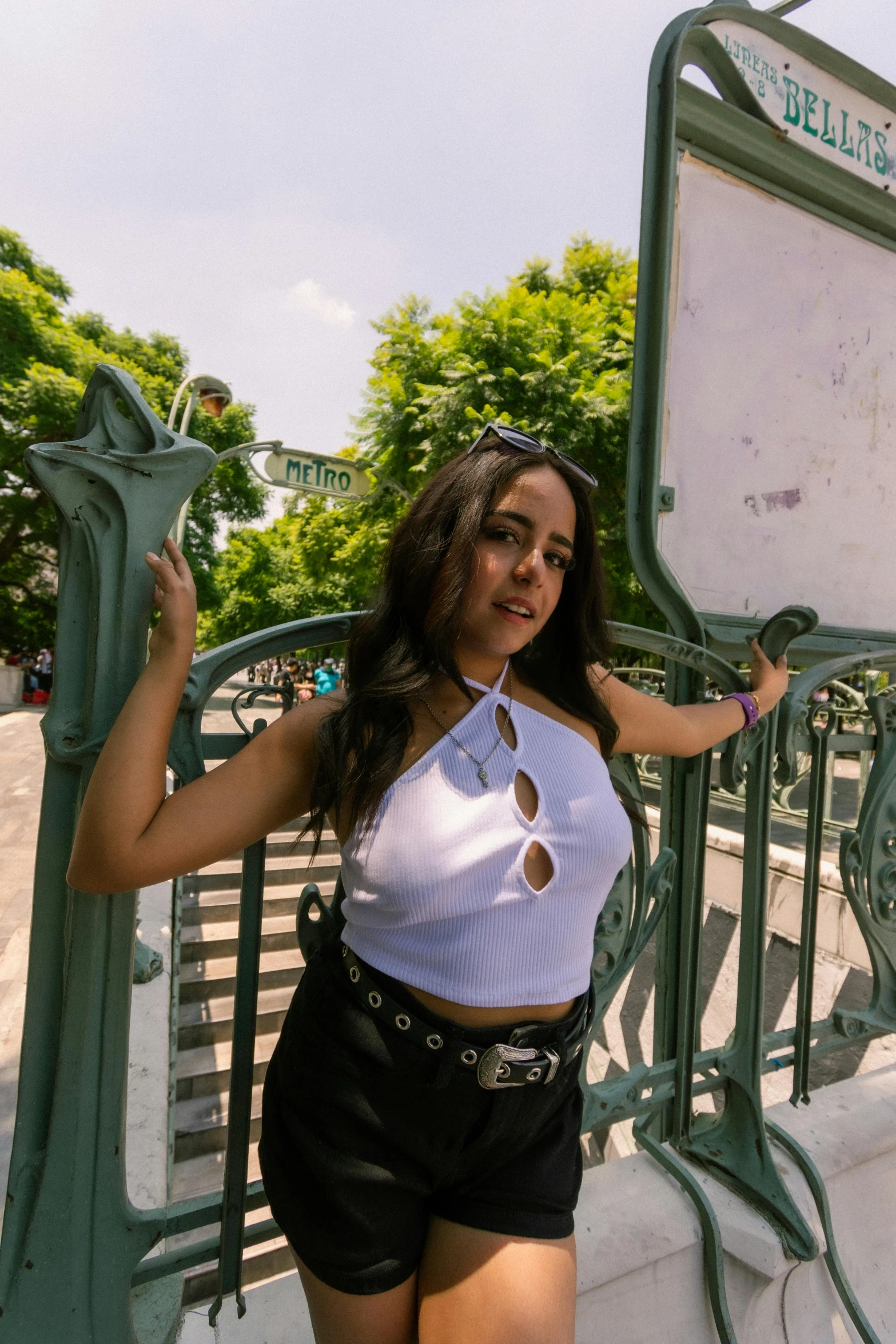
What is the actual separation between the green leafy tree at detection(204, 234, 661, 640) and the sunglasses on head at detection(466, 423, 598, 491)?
9373mm

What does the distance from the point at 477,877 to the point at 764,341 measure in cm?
186

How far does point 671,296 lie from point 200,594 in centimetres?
2333

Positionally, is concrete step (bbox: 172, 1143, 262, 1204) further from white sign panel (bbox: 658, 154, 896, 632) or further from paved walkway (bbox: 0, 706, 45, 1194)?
white sign panel (bbox: 658, 154, 896, 632)

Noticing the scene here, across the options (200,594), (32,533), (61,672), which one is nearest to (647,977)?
(61,672)

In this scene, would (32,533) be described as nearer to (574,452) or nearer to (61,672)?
(574,452)

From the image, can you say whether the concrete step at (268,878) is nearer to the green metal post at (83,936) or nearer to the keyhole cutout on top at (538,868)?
the green metal post at (83,936)

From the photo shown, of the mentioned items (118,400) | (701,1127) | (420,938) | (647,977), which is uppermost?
(118,400)

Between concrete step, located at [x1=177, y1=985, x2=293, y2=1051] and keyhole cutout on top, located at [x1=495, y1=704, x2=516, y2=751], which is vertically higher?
keyhole cutout on top, located at [x1=495, y1=704, x2=516, y2=751]

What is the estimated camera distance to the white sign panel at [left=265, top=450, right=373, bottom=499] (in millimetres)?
8383

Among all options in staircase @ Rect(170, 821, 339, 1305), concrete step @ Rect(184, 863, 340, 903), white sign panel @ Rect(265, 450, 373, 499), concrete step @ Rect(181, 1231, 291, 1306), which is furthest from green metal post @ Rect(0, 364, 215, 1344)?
white sign panel @ Rect(265, 450, 373, 499)

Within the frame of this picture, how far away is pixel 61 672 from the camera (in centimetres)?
137

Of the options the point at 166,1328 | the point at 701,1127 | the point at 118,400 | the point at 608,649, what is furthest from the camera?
the point at 701,1127

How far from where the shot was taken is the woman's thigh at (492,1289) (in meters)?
1.23

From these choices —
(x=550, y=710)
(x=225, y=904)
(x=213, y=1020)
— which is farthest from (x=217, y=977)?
(x=550, y=710)
